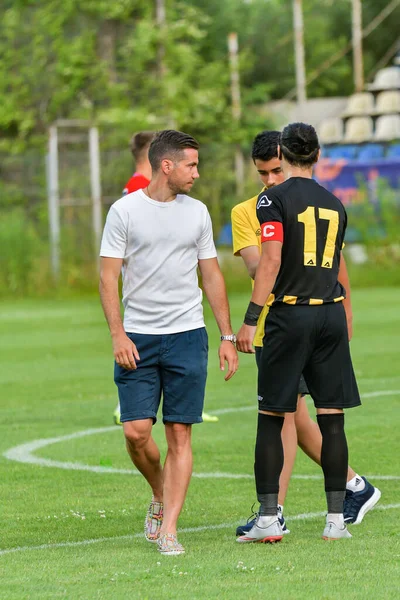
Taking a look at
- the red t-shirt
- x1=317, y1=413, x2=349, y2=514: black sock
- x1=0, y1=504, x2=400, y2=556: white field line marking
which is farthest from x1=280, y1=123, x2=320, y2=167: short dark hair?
the red t-shirt

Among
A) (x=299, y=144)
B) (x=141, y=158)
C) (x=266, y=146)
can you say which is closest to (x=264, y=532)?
(x=299, y=144)

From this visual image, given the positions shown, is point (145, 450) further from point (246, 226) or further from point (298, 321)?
point (246, 226)

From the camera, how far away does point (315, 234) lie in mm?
6492

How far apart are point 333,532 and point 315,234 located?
4.68 feet

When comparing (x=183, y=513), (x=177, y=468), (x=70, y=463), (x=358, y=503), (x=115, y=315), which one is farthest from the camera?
(x=70, y=463)

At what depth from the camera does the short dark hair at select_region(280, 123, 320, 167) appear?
6.51 m

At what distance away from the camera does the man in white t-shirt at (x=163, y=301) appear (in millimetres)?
6531

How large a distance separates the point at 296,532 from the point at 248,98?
4266 centimetres

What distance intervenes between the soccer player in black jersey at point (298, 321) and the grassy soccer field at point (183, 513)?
14.6 inches

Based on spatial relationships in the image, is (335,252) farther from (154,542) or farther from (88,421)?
(88,421)

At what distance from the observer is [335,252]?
659 cm

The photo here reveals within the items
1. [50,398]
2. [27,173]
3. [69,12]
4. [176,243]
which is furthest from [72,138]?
[176,243]

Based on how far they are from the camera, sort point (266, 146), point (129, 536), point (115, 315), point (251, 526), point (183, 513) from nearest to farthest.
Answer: point (115, 315) → point (251, 526) → point (129, 536) → point (266, 146) → point (183, 513)

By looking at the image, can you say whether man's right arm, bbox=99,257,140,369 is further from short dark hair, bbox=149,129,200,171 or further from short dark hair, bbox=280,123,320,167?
short dark hair, bbox=280,123,320,167
